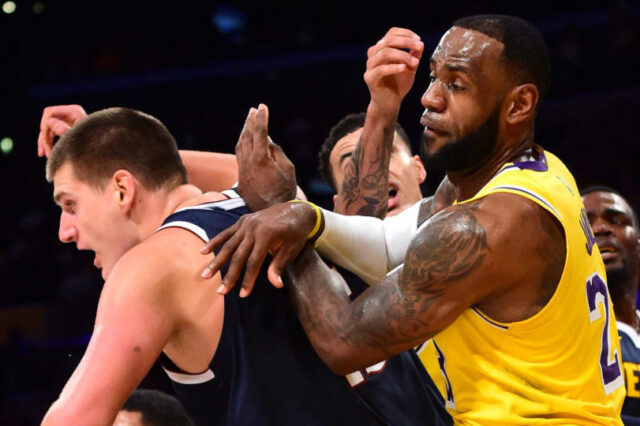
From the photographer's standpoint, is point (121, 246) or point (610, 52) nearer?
point (121, 246)

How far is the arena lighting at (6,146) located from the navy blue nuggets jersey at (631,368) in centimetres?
924

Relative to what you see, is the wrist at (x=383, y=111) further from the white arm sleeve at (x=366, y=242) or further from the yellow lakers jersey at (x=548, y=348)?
the yellow lakers jersey at (x=548, y=348)

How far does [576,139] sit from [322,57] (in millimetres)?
3415

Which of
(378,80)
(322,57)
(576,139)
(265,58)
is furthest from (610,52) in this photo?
(378,80)

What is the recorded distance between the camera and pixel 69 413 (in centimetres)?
212

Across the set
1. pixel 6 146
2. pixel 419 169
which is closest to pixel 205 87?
pixel 6 146

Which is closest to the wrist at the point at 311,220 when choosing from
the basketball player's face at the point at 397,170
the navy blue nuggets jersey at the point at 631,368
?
the basketball player's face at the point at 397,170

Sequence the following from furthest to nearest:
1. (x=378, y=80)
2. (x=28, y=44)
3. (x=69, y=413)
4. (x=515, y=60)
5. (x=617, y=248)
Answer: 1. (x=28, y=44)
2. (x=617, y=248)
3. (x=378, y=80)
4. (x=515, y=60)
5. (x=69, y=413)

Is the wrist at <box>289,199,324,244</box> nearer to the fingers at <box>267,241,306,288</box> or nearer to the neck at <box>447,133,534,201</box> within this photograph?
the fingers at <box>267,241,306,288</box>

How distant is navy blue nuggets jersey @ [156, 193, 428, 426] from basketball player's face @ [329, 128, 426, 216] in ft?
5.15

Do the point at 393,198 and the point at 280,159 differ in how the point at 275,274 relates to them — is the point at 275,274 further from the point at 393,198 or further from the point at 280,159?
the point at 393,198

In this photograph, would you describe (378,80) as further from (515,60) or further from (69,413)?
(69,413)

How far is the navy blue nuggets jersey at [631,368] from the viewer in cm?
444

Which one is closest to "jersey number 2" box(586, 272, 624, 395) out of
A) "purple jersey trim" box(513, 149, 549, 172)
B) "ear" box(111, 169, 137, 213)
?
"purple jersey trim" box(513, 149, 549, 172)
